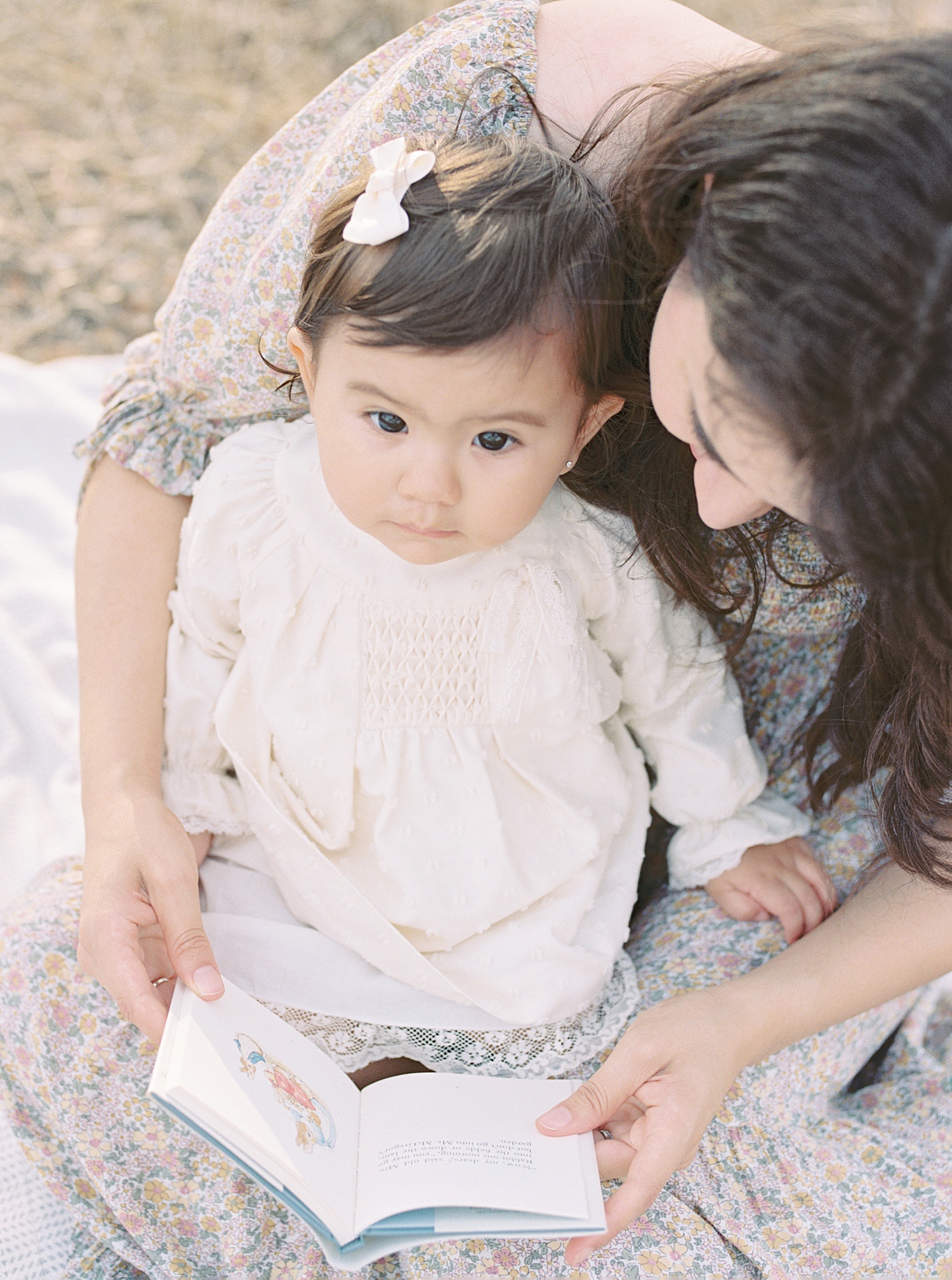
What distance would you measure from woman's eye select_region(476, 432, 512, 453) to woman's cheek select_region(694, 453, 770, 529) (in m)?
0.16

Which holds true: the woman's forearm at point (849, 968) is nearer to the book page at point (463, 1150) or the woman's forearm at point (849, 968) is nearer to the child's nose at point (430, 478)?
the book page at point (463, 1150)

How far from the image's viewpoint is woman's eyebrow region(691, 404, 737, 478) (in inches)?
35.5

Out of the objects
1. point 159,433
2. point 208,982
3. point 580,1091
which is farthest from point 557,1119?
point 159,433

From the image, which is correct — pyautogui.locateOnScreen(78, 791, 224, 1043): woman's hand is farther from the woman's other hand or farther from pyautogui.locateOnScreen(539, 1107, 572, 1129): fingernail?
the woman's other hand

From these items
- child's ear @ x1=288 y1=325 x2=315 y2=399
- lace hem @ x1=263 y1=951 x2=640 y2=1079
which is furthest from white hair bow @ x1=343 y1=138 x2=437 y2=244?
lace hem @ x1=263 y1=951 x2=640 y2=1079

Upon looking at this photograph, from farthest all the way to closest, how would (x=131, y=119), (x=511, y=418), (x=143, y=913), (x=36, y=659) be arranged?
(x=131, y=119), (x=36, y=659), (x=143, y=913), (x=511, y=418)

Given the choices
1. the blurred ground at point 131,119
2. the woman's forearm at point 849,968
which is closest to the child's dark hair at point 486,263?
the woman's forearm at point 849,968

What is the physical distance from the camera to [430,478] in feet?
3.30

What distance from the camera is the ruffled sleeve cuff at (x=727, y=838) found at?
1.34m

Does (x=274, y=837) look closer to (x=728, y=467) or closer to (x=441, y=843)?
(x=441, y=843)

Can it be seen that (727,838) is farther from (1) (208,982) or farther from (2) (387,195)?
(2) (387,195)

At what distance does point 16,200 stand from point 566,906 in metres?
2.33

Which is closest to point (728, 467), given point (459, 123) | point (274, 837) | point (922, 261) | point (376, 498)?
point (922, 261)

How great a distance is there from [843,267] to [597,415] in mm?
360
